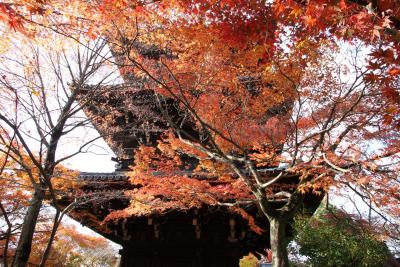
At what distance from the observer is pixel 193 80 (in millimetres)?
9180

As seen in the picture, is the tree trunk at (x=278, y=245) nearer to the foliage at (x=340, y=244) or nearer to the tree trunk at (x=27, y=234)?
the foliage at (x=340, y=244)

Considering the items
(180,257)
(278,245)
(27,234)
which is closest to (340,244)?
(278,245)

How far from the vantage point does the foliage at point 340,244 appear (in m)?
9.30

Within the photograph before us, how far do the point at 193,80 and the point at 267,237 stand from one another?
5.04 meters

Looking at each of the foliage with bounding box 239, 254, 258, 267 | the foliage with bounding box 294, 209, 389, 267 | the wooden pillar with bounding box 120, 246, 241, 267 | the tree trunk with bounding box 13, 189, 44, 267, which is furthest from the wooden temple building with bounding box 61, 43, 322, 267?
the foliage with bounding box 239, 254, 258, 267

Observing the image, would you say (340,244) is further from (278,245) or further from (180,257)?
(180,257)

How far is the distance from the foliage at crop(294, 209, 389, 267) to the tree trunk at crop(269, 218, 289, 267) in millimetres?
3322

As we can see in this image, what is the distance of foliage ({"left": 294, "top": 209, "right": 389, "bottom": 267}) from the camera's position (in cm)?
930

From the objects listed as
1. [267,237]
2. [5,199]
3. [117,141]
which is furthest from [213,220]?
[5,199]

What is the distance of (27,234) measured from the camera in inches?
331

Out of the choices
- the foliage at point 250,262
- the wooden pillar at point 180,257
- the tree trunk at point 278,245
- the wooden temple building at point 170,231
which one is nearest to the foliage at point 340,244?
the wooden temple building at point 170,231

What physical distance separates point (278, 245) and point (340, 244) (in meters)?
4.51

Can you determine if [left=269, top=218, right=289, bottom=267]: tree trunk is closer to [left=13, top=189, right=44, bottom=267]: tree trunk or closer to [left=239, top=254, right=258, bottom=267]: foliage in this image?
[left=13, top=189, right=44, bottom=267]: tree trunk

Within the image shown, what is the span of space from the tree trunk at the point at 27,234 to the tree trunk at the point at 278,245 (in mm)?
5693
